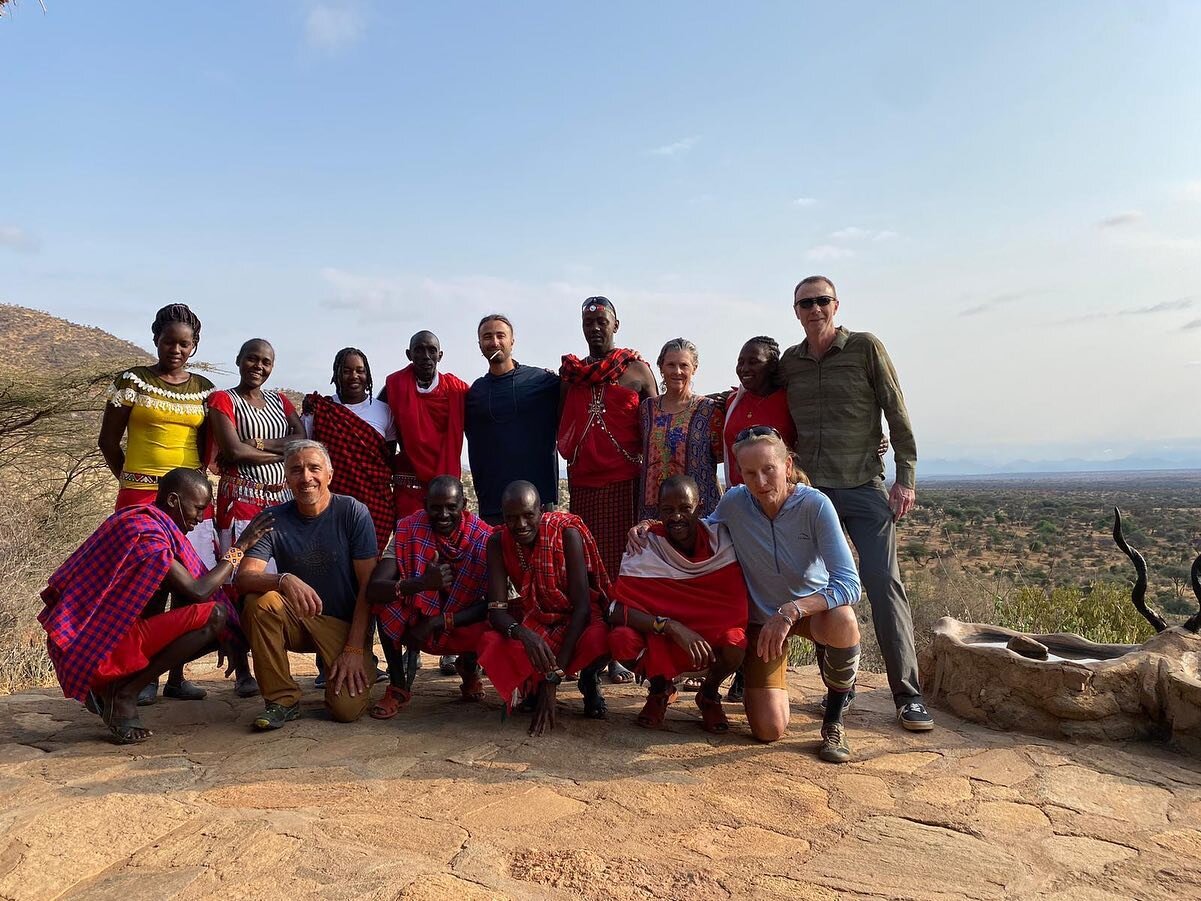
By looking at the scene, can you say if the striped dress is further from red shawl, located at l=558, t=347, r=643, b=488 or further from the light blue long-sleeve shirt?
the light blue long-sleeve shirt

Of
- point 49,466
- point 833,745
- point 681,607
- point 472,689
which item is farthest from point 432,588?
point 49,466

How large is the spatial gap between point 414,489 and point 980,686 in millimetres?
3312

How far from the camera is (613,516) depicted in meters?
4.99

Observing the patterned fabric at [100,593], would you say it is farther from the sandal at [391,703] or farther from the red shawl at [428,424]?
the red shawl at [428,424]

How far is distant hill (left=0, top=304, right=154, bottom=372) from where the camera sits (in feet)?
85.5

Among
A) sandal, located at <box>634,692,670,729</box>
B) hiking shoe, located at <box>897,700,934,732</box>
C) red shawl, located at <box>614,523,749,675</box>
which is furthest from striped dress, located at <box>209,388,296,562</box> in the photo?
hiking shoe, located at <box>897,700,934,732</box>

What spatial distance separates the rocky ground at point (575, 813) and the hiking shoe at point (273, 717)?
0.08 meters

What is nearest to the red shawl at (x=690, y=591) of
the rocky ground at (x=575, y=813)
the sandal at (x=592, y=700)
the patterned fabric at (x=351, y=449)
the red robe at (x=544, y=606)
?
the red robe at (x=544, y=606)

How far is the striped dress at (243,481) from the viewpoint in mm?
4516

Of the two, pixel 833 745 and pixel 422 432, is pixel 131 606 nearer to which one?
pixel 422 432

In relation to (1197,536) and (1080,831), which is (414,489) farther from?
(1197,536)

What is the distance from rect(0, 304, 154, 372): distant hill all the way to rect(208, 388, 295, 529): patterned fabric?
24404 mm

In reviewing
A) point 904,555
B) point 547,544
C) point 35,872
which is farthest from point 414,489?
point 904,555

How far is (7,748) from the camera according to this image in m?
3.59
